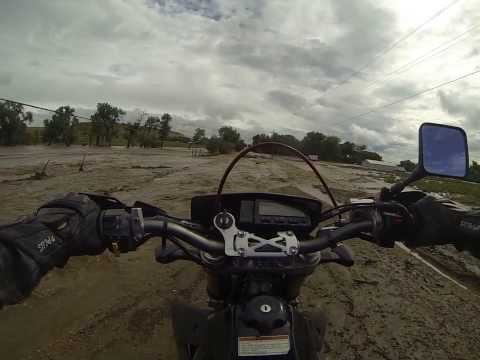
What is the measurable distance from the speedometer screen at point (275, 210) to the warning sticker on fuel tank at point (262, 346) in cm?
68

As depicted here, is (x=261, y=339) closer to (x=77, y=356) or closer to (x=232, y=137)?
(x=77, y=356)

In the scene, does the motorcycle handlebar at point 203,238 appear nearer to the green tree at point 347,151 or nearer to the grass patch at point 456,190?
the grass patch at point 456,190

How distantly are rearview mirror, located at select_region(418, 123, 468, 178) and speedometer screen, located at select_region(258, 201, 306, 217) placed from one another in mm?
753

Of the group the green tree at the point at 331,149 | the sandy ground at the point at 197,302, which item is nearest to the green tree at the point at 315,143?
the green tree at the point at 331,149

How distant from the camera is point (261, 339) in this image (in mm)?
1229

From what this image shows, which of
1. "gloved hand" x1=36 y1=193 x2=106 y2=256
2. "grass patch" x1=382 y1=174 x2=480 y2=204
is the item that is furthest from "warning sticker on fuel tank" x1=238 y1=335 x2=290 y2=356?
"grass patch" x1=382 y1=174 x2=480 y2=204

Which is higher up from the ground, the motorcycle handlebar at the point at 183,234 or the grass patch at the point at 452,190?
the motorcycle handlebar at the point at 183,234

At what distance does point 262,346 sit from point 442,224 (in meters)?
1.24

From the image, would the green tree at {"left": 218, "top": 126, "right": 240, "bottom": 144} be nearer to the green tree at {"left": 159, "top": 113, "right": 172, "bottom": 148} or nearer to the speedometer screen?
the green tree at {"left": 159, "top": 113, "right": 172, "bottom": 148}

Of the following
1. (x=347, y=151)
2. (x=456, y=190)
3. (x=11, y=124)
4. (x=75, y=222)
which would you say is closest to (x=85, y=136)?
(x=11, y=124)

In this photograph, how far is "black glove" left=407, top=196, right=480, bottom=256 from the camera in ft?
5.77

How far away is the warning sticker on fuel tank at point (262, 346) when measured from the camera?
121 cm

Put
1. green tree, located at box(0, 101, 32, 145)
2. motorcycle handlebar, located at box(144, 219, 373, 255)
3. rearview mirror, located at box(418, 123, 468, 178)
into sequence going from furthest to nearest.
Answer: green tree, located at box(0, 101, 32, 145)
rearview mirror, located at box(418, 123, 468, 178)
motorcycle handlebar, located at box(144, 219, 373, 255)

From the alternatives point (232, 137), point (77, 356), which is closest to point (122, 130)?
point (232, 137)
